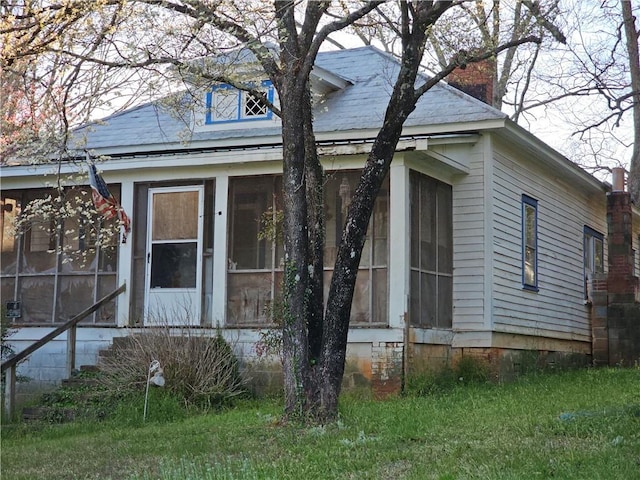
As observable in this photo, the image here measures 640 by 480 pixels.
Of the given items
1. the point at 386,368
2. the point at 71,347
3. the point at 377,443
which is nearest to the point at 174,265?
the point at 71,347

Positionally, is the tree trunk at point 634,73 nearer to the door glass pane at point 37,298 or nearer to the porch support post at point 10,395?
the door glass pane at point 37,298

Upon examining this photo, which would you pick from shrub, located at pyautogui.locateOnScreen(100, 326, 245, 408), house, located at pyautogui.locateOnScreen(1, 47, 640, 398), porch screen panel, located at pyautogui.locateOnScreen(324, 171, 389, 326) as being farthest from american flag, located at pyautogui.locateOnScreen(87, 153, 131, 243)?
porch screen panel, located at pyautogui.locateOnScreen(324, 171, 389, 326)

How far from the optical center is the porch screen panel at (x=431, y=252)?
1497cm

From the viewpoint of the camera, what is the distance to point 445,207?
1595 cm

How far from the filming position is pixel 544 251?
18.4 m

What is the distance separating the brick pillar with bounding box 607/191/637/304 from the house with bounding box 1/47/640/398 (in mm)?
2509

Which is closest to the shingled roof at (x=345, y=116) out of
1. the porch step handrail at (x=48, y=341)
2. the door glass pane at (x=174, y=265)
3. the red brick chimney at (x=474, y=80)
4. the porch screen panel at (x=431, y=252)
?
the red brick chimney at (x=474, y=80)

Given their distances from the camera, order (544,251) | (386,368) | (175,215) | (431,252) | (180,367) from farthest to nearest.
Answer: (544,251), (175,215), (431,252), (386,368), (180,367)

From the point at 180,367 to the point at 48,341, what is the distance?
248 centimetres

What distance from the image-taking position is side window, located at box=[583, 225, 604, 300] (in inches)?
825

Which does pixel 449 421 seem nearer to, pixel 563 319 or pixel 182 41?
pixel 182 41

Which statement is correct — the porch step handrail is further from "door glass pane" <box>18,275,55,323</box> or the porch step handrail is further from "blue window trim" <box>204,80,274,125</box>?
"blue window trim" <box>204,80,274,125</box>

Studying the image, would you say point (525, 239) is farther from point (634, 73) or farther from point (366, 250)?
point (634, 73)

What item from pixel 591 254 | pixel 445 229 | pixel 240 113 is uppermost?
pixel 240 113
